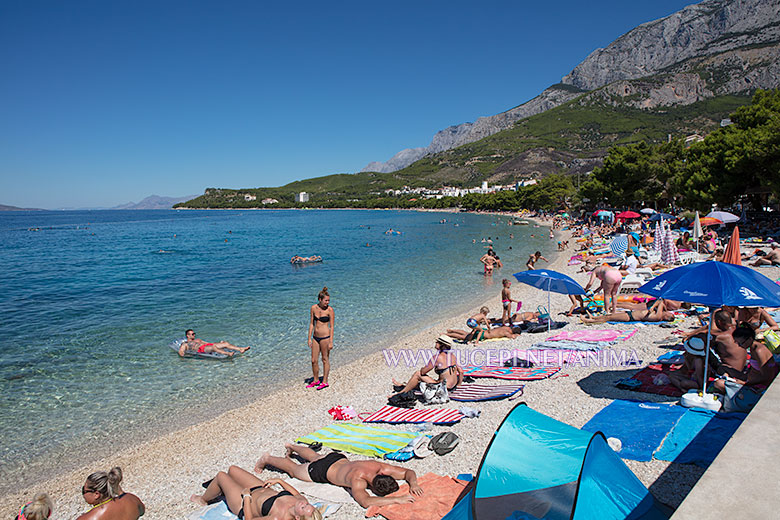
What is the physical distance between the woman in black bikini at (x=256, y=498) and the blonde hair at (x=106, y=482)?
3.22ft

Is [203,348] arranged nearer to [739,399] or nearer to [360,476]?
[360,476]

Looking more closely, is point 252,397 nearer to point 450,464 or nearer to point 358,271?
point 450,464

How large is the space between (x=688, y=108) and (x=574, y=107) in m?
54.6

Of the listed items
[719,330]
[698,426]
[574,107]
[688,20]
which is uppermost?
[688,20]

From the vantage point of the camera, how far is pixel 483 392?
24.1 feet

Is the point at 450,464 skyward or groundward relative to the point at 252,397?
skyward

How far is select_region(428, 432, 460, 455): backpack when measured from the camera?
558cm

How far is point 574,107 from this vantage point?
620 feet

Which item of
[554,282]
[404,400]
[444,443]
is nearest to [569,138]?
[554,282]

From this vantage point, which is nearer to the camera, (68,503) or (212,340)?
(68,503)

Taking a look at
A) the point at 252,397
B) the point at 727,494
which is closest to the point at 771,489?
the point at 727,494

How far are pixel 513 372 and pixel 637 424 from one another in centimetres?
292

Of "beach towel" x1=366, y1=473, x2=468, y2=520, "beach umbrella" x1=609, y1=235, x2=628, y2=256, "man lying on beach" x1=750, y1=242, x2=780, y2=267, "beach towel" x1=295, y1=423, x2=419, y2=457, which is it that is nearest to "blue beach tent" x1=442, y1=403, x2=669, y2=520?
"beach towel" x1=366, y1=473, x2=468, y2=520

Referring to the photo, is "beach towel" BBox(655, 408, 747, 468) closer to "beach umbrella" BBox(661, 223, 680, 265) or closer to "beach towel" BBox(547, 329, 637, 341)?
"beach towel" BBox(547, 329, 637, 341)
